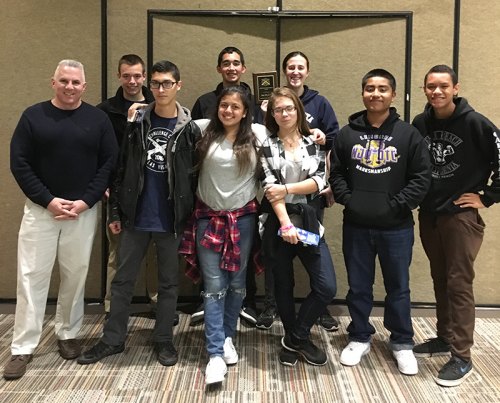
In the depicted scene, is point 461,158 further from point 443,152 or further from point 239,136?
point 239,136

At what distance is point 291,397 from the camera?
260 cm

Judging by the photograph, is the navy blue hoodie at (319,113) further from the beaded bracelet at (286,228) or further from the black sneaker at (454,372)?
the black sneaker at (454,372)

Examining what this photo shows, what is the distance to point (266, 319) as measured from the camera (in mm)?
3479

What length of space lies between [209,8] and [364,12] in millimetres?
1139

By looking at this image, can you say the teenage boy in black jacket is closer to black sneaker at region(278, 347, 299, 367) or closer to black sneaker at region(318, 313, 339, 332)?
black sneaker at region(278, 347, 299, 367)

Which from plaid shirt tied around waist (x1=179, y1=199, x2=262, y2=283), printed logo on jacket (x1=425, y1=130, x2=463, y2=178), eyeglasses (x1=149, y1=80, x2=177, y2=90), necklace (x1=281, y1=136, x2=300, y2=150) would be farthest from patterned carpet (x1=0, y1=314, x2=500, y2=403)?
eyeglasses (x1=149, y1=80, x2=177, y2=90)

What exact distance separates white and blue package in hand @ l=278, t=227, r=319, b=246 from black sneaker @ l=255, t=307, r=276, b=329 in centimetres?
95

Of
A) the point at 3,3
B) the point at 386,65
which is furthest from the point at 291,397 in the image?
the point at 3,3

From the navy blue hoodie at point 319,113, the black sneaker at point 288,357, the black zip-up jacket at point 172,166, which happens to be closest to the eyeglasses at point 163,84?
the black zip-up jacket at point 172,166

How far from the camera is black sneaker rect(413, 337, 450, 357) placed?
309cm

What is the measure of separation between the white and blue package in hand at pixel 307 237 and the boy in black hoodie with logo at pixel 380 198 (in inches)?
11.7

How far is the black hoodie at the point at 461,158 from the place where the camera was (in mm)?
2756

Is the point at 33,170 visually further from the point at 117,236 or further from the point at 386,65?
the point at 386,65

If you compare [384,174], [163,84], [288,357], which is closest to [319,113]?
[384,174]
